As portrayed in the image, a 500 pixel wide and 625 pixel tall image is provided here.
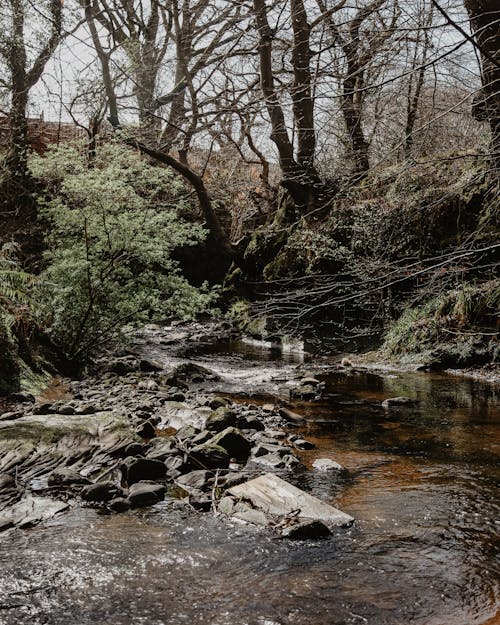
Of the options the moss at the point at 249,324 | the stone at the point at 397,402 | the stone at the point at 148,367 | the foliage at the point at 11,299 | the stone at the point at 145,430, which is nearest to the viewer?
the stone at the point at 145,430

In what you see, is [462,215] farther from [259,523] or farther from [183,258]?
[183,258]

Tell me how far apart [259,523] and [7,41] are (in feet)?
52.7

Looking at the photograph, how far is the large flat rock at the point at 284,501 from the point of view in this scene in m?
3.59

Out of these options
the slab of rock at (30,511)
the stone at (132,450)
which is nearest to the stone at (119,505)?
the slab of rock at (30,511)

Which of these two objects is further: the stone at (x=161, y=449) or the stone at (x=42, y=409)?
the stone at (x=42, y=409)

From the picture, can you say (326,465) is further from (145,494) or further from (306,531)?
(145,494)


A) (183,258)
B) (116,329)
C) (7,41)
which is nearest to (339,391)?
(116,329)

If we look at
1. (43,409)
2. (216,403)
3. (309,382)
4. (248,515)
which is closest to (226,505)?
(248,515)

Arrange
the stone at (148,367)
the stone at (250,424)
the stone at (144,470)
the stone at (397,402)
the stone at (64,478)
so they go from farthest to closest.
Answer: the stone at (148,367) < the stone at (397,402) < the stone at (250,424) < the stone at (144,470) < the stone at (64,478)

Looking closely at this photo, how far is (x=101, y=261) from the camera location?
29.7 feet

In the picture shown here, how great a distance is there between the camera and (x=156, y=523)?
11.7ft

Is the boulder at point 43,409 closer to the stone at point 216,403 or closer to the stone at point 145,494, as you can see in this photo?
the stone at point 216,403

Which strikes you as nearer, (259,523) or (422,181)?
(259,523)

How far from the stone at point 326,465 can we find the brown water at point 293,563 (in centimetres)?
16
